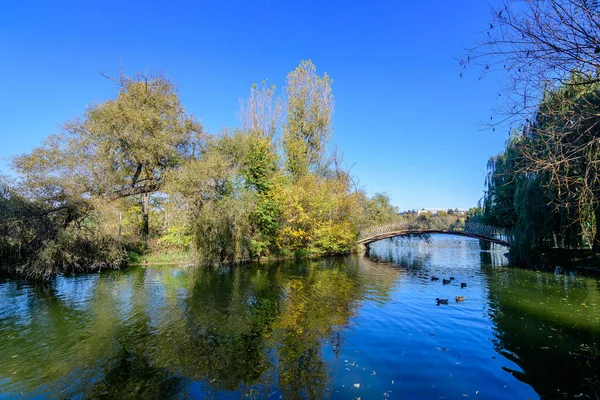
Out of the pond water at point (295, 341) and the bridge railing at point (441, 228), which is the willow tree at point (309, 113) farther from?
the pond water at point (295, 341)

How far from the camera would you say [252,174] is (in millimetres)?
25438

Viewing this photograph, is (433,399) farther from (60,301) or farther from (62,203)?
(62,203)

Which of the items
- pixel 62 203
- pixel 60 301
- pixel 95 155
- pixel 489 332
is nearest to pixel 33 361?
pixel 60 301

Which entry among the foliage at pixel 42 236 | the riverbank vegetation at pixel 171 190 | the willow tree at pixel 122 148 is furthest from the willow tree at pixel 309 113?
the foliage at pixel 42 236

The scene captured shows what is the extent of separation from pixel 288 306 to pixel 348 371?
218 inches

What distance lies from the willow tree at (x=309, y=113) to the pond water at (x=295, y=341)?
18.6 meters

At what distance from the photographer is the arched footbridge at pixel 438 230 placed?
97.5 feet

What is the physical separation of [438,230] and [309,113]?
1728 cm

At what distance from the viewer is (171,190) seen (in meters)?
21.2

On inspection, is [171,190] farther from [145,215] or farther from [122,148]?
[145,215]

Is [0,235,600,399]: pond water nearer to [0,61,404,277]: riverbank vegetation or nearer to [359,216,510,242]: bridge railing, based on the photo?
[0,61,404,277]: riverbank vegetation

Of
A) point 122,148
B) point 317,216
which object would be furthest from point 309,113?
point 122,148

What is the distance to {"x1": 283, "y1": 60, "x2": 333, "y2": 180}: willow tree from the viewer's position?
104 ft

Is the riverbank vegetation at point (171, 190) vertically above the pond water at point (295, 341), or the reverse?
the riverbank vegetation at point (171, 190)
